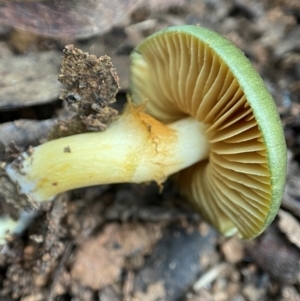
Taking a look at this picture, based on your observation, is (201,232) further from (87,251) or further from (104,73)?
(104,73)

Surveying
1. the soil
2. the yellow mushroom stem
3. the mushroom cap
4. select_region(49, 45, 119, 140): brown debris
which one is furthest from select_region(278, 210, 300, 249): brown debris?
select_region(49, 45, 119, 140): brown debris

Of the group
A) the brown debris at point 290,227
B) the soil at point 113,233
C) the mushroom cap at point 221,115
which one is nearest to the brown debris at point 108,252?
the soil at point 113,233

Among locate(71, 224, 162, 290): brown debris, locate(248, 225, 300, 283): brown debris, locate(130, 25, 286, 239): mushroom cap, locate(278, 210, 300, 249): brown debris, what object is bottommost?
locate(71, 224, 162, 290): brown debris

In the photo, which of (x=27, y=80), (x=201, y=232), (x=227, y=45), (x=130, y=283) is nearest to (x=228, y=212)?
(x=201, y=232)

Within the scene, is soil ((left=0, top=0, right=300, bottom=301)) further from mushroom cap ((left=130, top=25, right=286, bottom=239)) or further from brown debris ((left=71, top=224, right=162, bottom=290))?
mushroom cap ((left=130, top=25, right=286, bottom=239))

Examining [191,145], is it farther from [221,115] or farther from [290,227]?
[290,227]

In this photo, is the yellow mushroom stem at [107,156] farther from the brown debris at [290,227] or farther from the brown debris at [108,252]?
the brown debris at [290,227]

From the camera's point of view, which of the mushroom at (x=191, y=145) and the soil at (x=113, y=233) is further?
the soil at (x=113, y=233)

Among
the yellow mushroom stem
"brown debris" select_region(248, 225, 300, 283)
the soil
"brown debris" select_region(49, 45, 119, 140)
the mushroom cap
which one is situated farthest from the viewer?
"brown debris" select_region(248, 225, 300, 283)
